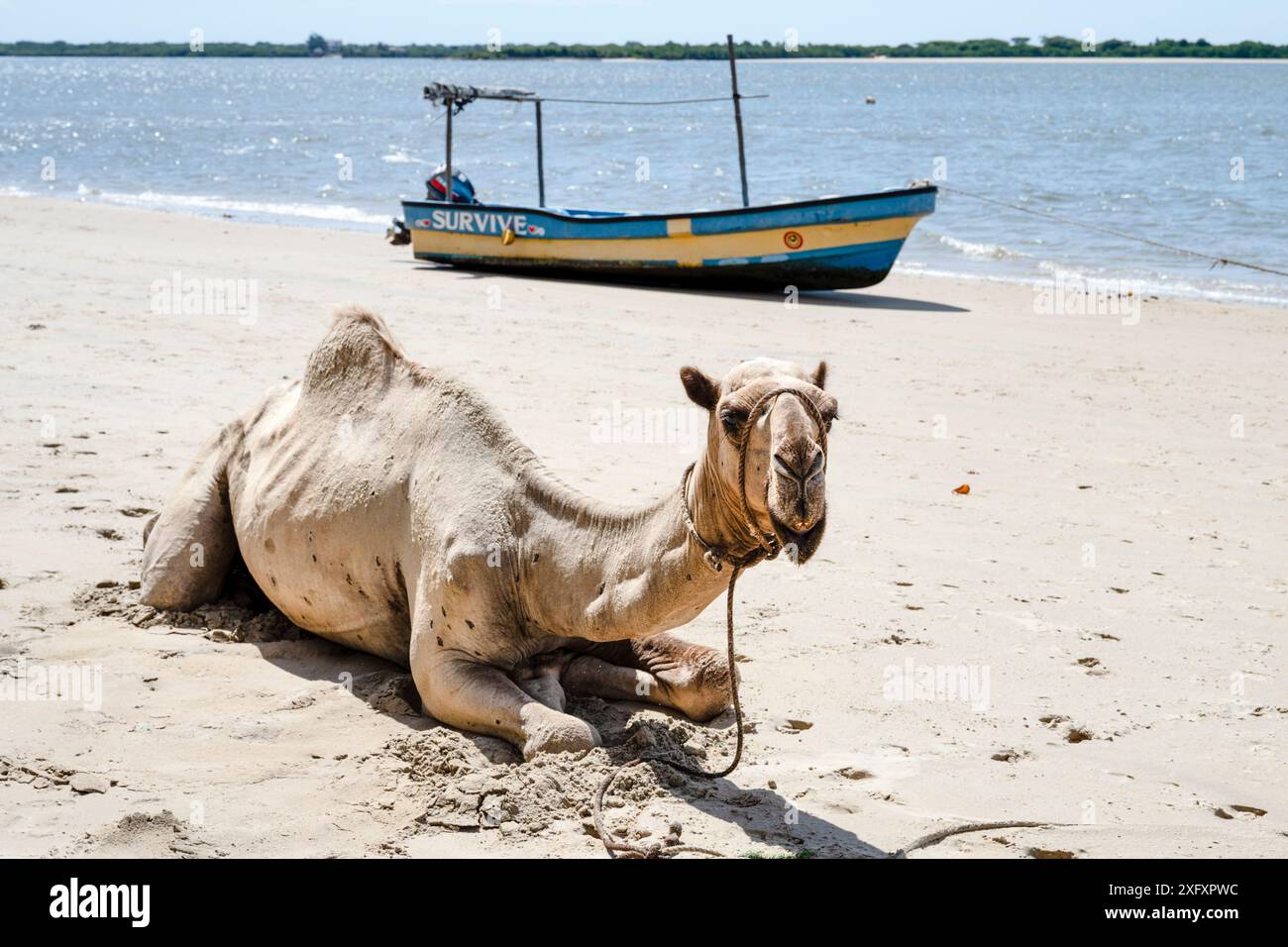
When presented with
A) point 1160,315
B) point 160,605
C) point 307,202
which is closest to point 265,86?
point 307,202

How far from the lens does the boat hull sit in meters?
19.1

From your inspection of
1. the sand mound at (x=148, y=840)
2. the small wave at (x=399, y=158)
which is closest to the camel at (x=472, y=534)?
the sand mound at (x=148, y=840)

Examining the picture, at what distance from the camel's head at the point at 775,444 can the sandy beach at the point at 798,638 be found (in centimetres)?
119

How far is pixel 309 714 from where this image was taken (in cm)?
554

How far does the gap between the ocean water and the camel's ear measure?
18539 millimetres

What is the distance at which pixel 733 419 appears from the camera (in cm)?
412

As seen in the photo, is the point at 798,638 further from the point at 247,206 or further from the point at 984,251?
the point at 247,206

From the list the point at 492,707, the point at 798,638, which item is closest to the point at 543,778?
the point at 492,707

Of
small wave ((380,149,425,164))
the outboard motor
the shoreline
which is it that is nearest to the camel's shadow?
the shoreline

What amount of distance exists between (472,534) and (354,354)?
1.35m

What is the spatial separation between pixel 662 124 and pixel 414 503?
70404mm

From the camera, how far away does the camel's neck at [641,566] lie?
4.41 meters
